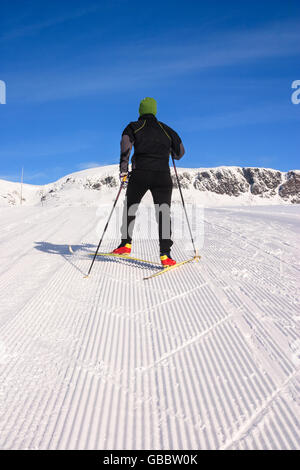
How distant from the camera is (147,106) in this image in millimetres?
4207

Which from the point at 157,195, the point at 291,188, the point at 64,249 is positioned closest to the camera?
the point at 157,195

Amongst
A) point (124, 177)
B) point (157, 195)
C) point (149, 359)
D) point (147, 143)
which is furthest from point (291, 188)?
point (149, 359)

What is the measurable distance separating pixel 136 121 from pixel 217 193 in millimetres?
152435

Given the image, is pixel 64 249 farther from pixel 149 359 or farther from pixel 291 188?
pixel 291 188

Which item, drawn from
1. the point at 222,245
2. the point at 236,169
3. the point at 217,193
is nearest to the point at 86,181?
the point at 217,193

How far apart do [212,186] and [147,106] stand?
155 meters

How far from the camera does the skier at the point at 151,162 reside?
411 cm

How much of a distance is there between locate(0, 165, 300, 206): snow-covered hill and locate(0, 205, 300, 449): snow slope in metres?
125

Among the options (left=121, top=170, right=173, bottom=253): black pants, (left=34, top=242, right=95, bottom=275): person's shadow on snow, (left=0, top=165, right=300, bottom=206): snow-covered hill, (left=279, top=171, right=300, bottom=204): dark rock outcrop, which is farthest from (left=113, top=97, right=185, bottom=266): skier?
(left=279, top=171, right=300, bottom=204): dark rock outcrop

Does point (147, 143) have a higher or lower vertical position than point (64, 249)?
higher

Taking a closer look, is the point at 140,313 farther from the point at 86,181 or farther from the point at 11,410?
the point at 86,181

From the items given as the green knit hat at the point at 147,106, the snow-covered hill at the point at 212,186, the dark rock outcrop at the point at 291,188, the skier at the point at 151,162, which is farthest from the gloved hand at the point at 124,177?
the dark rock outcrop at the point at 291,188

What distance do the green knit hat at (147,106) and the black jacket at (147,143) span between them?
6 centimetres

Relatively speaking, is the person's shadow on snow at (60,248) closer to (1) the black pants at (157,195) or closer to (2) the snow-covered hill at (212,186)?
(1) the black pants at (157,195)
